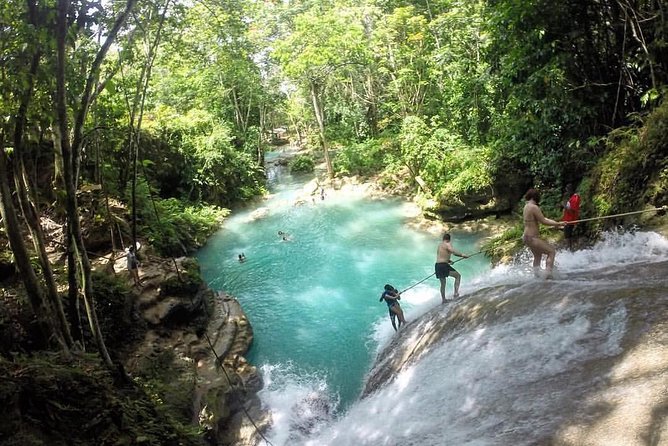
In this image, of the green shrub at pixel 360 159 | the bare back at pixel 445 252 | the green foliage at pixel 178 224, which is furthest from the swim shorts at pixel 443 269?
the green shrub at pixel 360 159

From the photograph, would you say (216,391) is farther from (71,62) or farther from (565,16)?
(565,16)

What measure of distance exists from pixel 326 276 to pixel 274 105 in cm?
2431

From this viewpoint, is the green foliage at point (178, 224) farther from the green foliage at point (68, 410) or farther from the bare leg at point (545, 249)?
the bare leg at point (545, 249)

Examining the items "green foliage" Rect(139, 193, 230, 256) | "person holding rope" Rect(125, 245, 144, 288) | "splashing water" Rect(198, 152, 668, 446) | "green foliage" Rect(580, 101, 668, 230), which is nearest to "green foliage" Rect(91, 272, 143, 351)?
"person holding rope" Rect(125, 245, 144, 288)

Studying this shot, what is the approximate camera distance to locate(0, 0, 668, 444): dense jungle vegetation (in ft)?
21.2

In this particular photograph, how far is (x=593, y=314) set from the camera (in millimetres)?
5871

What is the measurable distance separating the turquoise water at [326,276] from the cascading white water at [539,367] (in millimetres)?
2898

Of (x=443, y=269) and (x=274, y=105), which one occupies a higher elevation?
(x=274, y=105)

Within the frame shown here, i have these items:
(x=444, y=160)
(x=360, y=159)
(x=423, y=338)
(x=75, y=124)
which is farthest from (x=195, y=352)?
(x=360, y=159)

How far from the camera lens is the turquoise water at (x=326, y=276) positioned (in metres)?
12.5

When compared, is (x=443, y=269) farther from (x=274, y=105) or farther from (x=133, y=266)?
(x=274, y=105)

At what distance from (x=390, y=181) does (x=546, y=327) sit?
2188 cm

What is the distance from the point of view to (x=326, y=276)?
17875mm

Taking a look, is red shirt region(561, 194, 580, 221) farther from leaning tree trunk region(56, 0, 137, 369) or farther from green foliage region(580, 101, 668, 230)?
leaning tree trunk region(56, 0, 137, 369)
